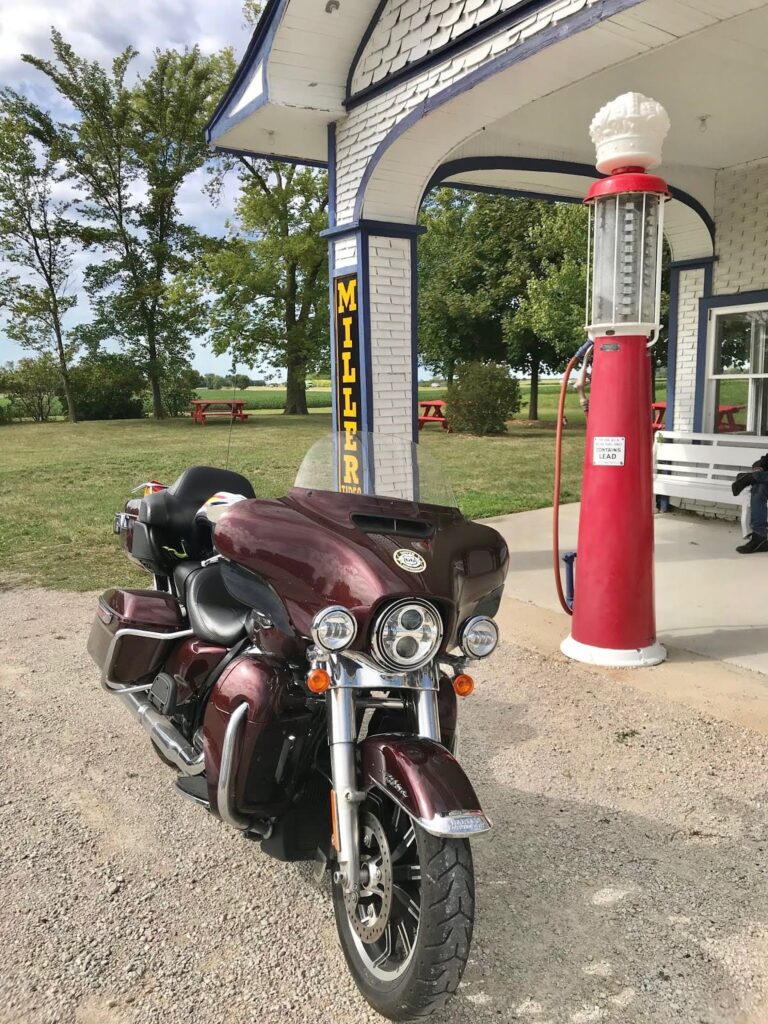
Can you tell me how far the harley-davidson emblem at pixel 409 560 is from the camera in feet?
6.90

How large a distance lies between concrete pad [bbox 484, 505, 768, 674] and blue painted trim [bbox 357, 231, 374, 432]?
175 cm

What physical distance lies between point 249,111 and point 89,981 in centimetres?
571

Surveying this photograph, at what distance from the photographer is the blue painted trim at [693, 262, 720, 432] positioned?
28.4 ft

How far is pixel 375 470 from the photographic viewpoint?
9.16 ft

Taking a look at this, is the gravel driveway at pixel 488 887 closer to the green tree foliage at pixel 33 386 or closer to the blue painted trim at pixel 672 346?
the blue painted trim at pixel 672 346

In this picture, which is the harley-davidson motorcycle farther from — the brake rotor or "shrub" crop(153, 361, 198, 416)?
"shrub" crop(153, 361, 198, 416)

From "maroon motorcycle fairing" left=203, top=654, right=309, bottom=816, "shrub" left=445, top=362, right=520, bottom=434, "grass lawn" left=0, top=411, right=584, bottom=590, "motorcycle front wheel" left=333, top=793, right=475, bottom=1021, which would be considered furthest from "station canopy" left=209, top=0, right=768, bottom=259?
"shrub" left=445, top=362, right=520, bottom=434

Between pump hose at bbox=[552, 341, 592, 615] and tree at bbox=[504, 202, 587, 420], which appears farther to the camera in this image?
tree at bbox=[504, 202, 587, 420]

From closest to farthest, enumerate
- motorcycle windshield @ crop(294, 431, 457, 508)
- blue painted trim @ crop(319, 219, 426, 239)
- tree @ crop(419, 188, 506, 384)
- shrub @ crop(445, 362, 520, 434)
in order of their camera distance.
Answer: motorcycle windshield @ crop(294, 431, 457, 508) → blue painted trim @ crop(319, 219, 426, 239) → shrub @ crop(445, 362, 520, 434) → tree @ crop(419, 188, 506, 384)

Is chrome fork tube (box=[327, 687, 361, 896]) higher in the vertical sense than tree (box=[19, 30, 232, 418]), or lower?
lower

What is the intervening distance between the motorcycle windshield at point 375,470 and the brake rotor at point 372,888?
37.8 inches

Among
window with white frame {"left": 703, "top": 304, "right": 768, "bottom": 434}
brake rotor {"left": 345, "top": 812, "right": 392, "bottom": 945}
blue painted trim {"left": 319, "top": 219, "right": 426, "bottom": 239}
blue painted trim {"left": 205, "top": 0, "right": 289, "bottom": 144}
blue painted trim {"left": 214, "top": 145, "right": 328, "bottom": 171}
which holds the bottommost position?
brake rotor {"left": 345, "top": 812, "right": 392, "bottom": 945}

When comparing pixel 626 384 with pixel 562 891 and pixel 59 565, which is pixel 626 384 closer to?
pixel 562 891

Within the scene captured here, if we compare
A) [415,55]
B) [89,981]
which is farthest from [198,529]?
[415,55]
